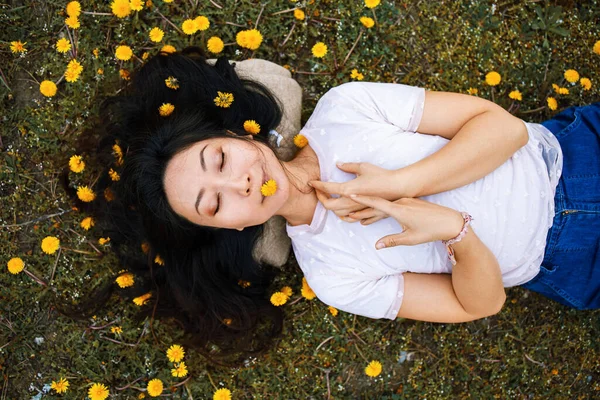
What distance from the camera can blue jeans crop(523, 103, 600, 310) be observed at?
2.43 metres

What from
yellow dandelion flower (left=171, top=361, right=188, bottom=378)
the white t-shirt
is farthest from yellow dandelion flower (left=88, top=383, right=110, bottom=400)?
the white t-shirt

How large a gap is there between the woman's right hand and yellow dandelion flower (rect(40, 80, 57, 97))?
1.90 metres

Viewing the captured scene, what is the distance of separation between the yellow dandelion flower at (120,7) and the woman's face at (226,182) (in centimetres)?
122

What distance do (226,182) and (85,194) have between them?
3.88 ft

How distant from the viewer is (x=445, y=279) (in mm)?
2463

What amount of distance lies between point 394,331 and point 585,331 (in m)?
1.22

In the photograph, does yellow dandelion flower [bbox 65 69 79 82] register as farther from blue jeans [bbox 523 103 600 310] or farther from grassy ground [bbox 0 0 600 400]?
blue jeans [bbox 523 103 600 310]

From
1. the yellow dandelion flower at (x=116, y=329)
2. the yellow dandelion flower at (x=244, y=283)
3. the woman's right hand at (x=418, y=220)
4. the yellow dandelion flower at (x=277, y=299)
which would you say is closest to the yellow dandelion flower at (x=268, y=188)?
the woman's right hand at (x=418, y=220)

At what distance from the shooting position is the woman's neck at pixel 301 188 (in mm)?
2334

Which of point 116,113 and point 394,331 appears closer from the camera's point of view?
point 116,113

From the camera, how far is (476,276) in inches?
88.7

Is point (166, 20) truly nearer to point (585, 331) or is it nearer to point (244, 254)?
point (244, 254)

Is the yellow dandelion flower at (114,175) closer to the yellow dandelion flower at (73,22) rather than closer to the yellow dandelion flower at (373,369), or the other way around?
the yellow dandelion flower at (73,22)

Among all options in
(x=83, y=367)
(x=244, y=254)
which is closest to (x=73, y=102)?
(x=244, y=254)
